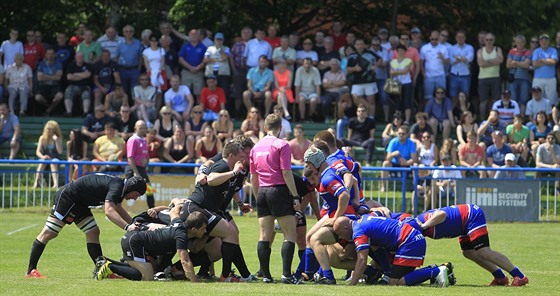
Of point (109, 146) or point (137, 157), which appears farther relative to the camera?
point (109, 146)

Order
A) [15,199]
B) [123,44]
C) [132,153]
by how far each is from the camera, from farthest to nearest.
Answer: [123,44] < [15,199] < [132,153]

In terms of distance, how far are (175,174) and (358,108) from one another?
16.3 ft

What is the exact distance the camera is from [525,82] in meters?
25.8

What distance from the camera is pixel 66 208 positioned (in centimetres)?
1369

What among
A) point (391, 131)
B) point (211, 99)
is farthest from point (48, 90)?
point (391, 131)

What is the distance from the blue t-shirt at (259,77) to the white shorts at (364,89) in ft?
6.59

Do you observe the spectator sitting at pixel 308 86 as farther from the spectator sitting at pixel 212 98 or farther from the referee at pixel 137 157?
the referee at pixel 137 157

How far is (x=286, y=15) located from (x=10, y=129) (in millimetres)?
8525

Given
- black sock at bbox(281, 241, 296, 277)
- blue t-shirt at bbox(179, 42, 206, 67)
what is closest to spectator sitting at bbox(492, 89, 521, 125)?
blue t-shirt at bbox(179, 42, 206, 67)

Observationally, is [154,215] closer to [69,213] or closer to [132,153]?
[69,213]

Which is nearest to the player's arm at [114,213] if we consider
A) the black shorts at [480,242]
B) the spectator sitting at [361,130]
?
the black shorts at [480,242]

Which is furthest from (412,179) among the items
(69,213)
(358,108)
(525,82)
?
(69,213)

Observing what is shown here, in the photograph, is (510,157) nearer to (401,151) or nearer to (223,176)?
(401,151)

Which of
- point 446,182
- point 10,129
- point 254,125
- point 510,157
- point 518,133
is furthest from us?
point 10,129
